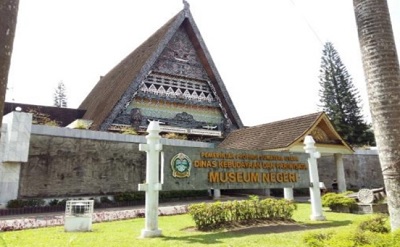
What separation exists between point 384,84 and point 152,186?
5.27 m

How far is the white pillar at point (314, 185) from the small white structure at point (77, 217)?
648 cm

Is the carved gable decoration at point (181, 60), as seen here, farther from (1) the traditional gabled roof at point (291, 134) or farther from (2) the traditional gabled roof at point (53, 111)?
(2) the traditional gabled roof at point (53, 111)

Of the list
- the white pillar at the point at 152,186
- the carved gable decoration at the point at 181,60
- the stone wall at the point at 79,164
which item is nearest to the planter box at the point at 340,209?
the white pillar at the point at 152,186

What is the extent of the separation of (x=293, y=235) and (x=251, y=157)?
2.77m

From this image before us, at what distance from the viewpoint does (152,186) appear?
757cm

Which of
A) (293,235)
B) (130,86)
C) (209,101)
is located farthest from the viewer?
(209,101)

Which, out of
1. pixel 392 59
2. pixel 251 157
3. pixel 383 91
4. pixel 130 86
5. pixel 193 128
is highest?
pixel 130 86

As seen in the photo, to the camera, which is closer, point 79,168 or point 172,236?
point 172,236

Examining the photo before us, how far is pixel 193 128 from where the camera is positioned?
21156 millimetres

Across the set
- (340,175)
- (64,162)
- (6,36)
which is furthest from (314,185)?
(64,162)

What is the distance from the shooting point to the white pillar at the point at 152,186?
7.21 m

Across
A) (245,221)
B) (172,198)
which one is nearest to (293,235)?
(245,221)

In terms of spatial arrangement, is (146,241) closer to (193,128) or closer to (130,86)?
(130,86)

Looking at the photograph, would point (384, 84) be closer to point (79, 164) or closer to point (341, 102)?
point (79, 164)
